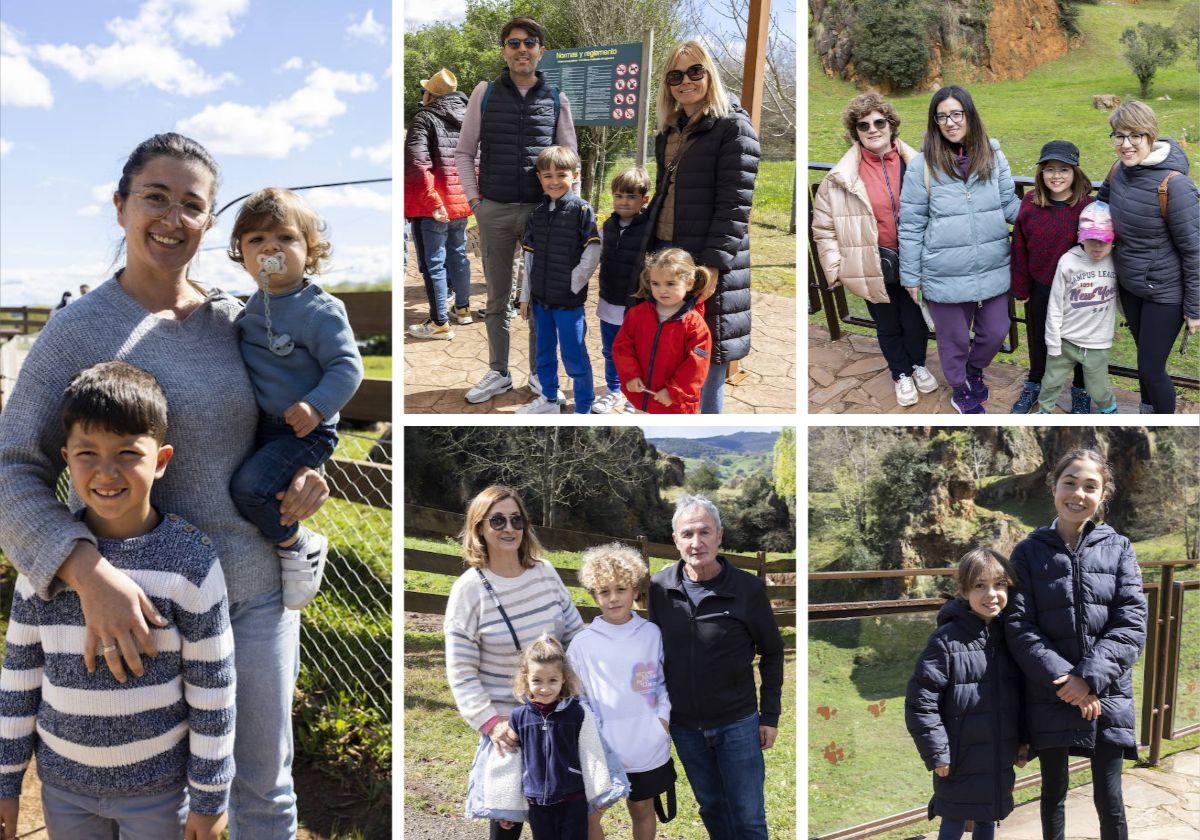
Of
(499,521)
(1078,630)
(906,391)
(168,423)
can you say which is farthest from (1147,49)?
(168,423)

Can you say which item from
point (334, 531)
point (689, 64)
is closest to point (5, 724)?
point (689, 64)

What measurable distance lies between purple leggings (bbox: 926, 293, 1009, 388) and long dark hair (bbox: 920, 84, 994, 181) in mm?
514

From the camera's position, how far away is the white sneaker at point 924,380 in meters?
4.07

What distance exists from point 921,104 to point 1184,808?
332 centimetres

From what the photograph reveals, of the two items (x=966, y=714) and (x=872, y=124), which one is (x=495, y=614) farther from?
(x=872, y=124)

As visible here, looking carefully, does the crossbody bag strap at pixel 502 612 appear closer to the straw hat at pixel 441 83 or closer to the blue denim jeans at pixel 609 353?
the blue denim jeans at pixel 609 353

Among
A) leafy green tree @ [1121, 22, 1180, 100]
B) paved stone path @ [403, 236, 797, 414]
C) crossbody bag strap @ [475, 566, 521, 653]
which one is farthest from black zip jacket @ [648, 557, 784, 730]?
leafy green tree @ [1121, 22, 1180, 100]

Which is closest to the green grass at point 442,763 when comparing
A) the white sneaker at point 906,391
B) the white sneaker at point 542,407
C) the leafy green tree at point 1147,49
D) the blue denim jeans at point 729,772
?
the blue denim jeans at point 729,772

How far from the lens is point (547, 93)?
150 inches

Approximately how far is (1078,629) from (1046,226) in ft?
4.96

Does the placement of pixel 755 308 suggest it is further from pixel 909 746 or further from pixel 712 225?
pixel 909 746

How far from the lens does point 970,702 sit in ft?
9.91

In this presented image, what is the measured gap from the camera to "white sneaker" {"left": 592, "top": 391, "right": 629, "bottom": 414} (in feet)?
12.4

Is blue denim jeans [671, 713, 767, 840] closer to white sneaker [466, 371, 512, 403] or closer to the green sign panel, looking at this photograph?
white sneaker [466, 371, 512, 403]
